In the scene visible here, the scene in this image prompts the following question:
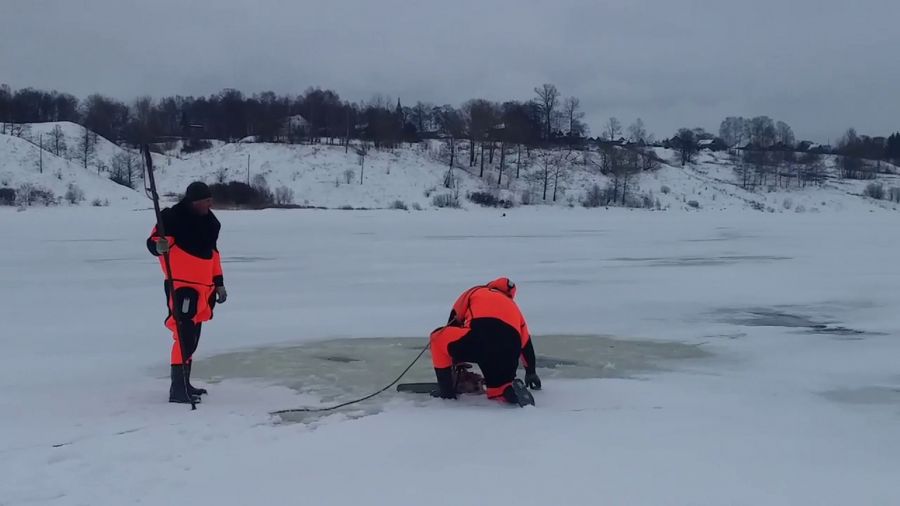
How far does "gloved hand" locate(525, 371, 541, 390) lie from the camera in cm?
543

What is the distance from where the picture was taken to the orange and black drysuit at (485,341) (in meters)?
4.91

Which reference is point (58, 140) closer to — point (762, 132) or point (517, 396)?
point (517, 396)

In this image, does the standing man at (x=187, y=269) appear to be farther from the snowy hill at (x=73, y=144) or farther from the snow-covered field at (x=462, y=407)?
the snowy hill at (x=73, y=144)

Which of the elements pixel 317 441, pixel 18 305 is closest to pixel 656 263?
pixel 18 305

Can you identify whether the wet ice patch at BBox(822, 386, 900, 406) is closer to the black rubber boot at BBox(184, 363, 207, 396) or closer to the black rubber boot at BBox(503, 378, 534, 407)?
the black rubber boot at BBox(503, 378, 534, 407)

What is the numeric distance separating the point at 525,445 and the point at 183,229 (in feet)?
8.51

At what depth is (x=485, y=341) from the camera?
4898 mm

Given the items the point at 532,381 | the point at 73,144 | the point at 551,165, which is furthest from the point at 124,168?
the point at 532,381

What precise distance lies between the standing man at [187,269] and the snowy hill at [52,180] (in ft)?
110

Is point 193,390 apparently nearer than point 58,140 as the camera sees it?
Yes

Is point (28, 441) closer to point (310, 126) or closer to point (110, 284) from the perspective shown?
point (110, 284)

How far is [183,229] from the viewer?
4.96 meters

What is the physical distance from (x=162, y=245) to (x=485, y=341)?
83.6 inches

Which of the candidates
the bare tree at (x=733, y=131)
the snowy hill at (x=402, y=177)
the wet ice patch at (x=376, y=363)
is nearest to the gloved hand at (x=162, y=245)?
the wet ice patch at (x=376, y=363)
